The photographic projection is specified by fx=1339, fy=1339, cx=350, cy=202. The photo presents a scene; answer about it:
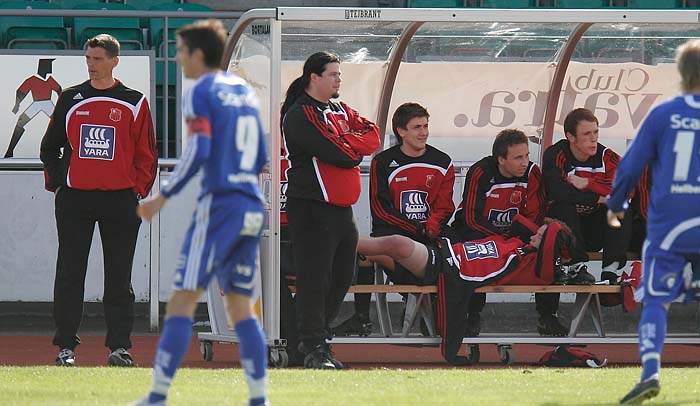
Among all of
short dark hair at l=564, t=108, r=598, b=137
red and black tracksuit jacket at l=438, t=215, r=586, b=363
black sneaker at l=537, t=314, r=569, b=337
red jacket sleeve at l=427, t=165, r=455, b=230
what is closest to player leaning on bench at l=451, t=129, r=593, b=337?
red jacket sleeve at l=427, t=165, r=455, b=230

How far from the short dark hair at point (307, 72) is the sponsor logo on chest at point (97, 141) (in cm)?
112

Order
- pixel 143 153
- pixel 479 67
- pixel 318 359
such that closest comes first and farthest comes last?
pixel 318 359 < pixel 143 153 < pixel 479 67

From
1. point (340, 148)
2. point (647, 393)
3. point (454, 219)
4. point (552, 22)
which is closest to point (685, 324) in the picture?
point (454, 219)

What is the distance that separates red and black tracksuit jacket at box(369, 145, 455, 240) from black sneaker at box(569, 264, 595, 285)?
3.20 feet

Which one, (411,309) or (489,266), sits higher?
(489,266)

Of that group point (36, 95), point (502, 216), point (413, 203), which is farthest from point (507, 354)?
point (36, 95)

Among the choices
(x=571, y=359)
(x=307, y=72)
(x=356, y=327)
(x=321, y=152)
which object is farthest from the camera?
(x=356, y=327)

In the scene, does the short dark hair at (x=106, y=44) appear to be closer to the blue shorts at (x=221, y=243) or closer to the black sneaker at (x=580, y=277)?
the blue shorts at (x=221, y=243)

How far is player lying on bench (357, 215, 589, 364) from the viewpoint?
29.8 feet

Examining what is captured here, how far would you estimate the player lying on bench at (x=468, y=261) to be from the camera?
9.09m

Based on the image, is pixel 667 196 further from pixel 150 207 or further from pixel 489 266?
pixel 489 266

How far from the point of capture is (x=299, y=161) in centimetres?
841

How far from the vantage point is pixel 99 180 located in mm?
8469

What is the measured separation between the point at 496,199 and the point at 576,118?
32.0 inches
